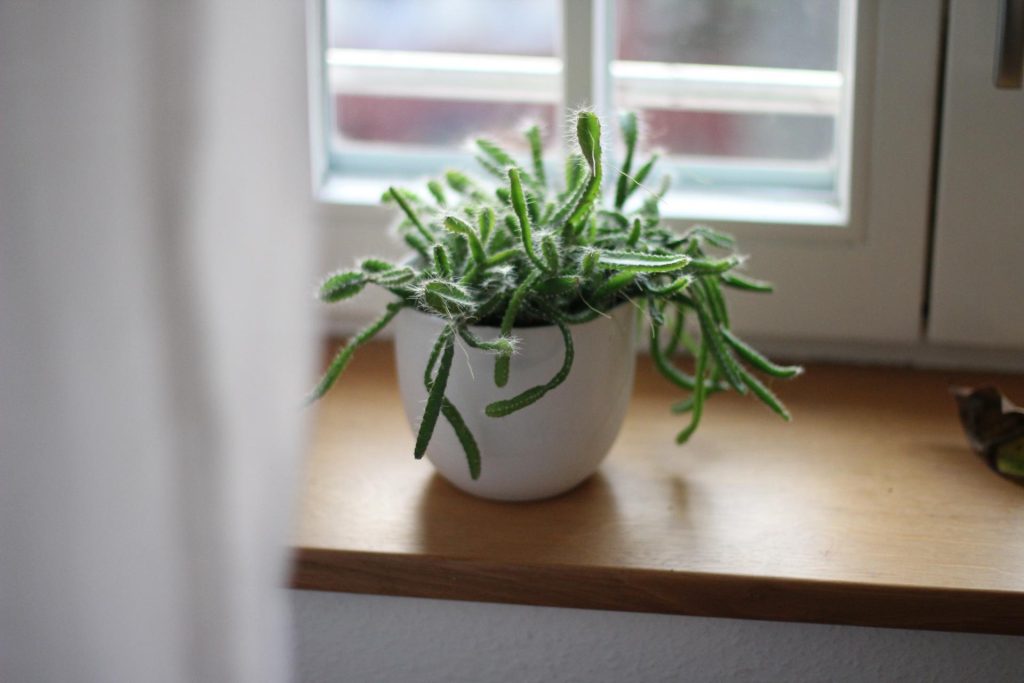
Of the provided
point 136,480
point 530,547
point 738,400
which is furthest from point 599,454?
point 136,480

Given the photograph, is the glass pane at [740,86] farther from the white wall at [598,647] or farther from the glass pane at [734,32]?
the white wall at [598,647]

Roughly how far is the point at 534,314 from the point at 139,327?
247 mm

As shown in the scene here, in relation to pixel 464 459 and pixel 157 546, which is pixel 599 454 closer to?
pixel 464 459

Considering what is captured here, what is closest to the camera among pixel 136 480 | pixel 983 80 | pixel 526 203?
pixel 136 480

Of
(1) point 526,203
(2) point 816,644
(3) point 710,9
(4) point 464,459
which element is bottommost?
(2) point 816,644

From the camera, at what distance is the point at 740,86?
88 cm

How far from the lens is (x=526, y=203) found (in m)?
0.63

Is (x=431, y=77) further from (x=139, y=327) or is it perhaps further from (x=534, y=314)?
(x=139, y=327)

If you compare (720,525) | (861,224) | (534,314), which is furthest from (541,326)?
(861,224)

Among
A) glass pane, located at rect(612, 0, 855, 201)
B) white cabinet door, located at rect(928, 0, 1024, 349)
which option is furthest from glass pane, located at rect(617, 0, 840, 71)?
white cabinet door, located at rect(928, 0, 1024, 349)

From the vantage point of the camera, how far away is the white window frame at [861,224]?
801mm

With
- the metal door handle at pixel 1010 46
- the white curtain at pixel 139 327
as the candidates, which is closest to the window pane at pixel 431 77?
the metal door handle at pixel 1010 46

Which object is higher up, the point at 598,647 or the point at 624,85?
the point at 624,85

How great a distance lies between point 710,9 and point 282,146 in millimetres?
482
